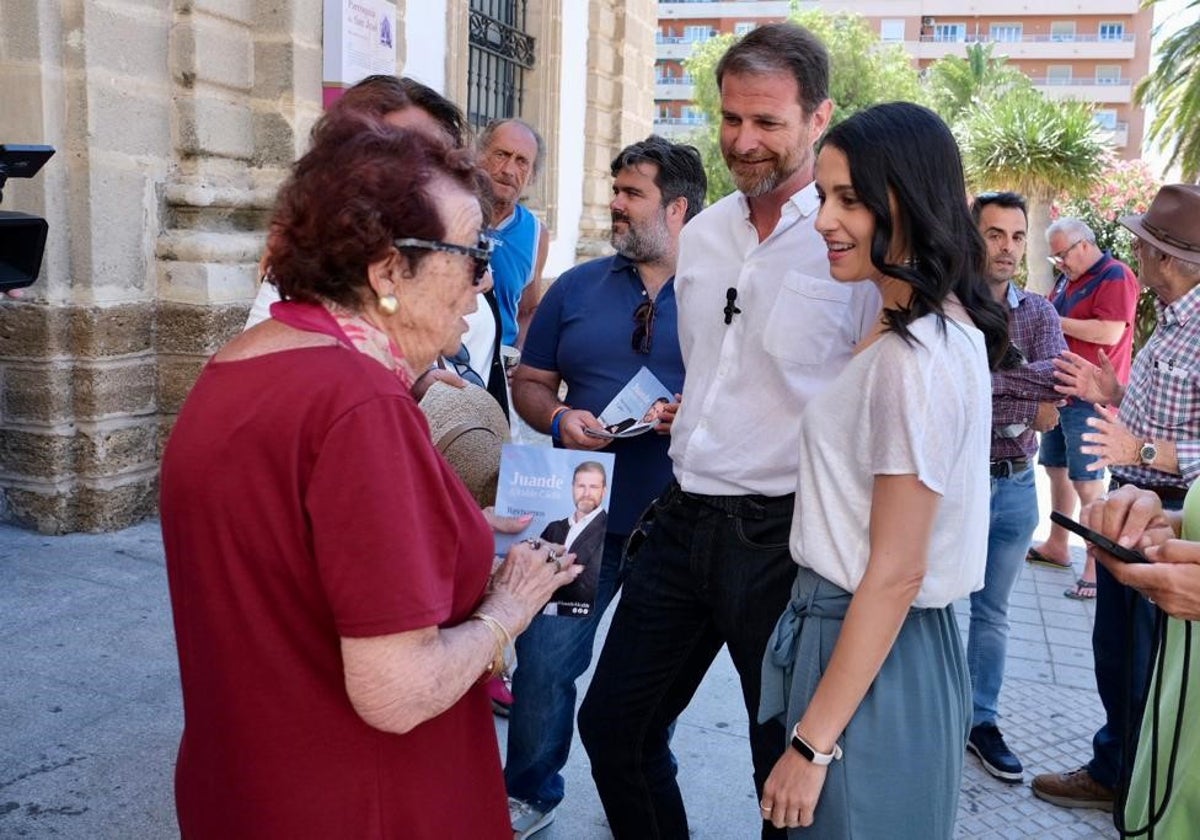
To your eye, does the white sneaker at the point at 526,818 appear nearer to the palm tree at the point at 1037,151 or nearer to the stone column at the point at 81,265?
the stone column at the point at 81,265

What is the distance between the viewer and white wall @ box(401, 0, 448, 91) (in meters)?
7.51

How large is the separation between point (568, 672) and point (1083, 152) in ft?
60.8

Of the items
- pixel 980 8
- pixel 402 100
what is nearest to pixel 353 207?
pixel 402 100

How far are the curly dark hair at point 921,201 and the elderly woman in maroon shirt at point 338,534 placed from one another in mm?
716

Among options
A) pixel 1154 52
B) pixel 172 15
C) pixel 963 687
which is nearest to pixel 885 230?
pixel 963 687

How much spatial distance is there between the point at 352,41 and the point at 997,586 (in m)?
4.57

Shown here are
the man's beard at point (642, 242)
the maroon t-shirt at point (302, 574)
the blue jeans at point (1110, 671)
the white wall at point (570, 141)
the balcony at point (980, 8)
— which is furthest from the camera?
the balcony at point (980, 8)

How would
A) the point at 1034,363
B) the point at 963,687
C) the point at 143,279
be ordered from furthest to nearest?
the point at 143,279 → the point at 1034,363 → the point at 963,687

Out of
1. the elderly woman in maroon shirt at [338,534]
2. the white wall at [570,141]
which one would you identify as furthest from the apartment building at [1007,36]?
the elderly woman in maroon shirt at [338,534]

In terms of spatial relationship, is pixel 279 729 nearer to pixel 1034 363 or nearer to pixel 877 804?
pixel 877 804

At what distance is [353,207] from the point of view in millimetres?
1473

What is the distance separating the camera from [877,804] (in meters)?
1.82

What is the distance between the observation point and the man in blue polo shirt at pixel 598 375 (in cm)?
300

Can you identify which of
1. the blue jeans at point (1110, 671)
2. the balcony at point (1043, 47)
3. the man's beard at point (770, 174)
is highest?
the balcony at point (1043, 47)
